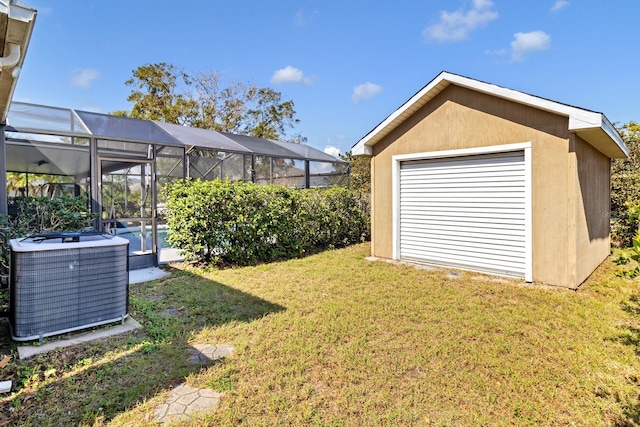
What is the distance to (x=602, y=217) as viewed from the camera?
A: 820 centimetres

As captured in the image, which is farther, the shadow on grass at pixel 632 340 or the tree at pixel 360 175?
the tree at pixel 360 175

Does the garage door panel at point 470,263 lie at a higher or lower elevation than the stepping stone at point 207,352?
higher

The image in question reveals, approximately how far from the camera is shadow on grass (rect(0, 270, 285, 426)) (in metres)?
2.61

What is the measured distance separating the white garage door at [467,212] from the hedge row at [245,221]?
2.60 meters

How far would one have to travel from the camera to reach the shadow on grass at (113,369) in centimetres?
261

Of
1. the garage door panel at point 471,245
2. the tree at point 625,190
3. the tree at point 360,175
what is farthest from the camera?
the tree at point 360,175

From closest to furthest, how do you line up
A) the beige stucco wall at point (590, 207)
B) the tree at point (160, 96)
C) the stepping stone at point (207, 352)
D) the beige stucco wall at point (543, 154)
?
the stepping stone at point (207, 352) < the beige stucco wall at point (543, 154) < the beige stucco wall at point (590, 207) < the tree at point (160, 96)

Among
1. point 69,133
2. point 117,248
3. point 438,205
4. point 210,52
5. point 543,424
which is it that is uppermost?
point 210,52

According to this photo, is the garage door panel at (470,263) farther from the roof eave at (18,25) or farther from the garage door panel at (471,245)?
the roof eave at (18,25)

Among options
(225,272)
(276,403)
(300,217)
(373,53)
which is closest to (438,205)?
(300,217)

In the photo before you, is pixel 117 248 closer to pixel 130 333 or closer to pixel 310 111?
pixel 130 333

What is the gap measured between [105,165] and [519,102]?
348 inches

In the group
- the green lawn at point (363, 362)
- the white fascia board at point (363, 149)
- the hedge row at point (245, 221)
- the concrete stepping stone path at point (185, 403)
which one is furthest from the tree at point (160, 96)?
the concrete stepping stone path at point (185, 403)

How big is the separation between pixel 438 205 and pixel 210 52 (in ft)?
58.4
